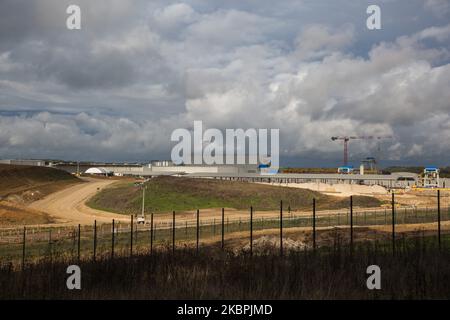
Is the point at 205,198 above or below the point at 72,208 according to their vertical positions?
above

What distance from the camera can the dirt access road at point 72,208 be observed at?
67.2 m

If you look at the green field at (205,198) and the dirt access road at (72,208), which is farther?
the green field at (205,198)

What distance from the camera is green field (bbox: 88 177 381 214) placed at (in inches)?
3219

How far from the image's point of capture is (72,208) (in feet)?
263

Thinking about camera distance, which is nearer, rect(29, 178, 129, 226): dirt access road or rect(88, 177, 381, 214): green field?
rect(29, 178, 129, 226): dirt access road

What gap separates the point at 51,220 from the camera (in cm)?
6456

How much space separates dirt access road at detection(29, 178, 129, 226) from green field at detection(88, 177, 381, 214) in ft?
10.8

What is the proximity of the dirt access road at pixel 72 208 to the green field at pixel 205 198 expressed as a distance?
3294mm

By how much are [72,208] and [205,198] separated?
23.2 metres

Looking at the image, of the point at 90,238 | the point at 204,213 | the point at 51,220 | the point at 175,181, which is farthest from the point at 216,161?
the point at 90,238

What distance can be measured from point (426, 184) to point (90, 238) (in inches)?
3833
